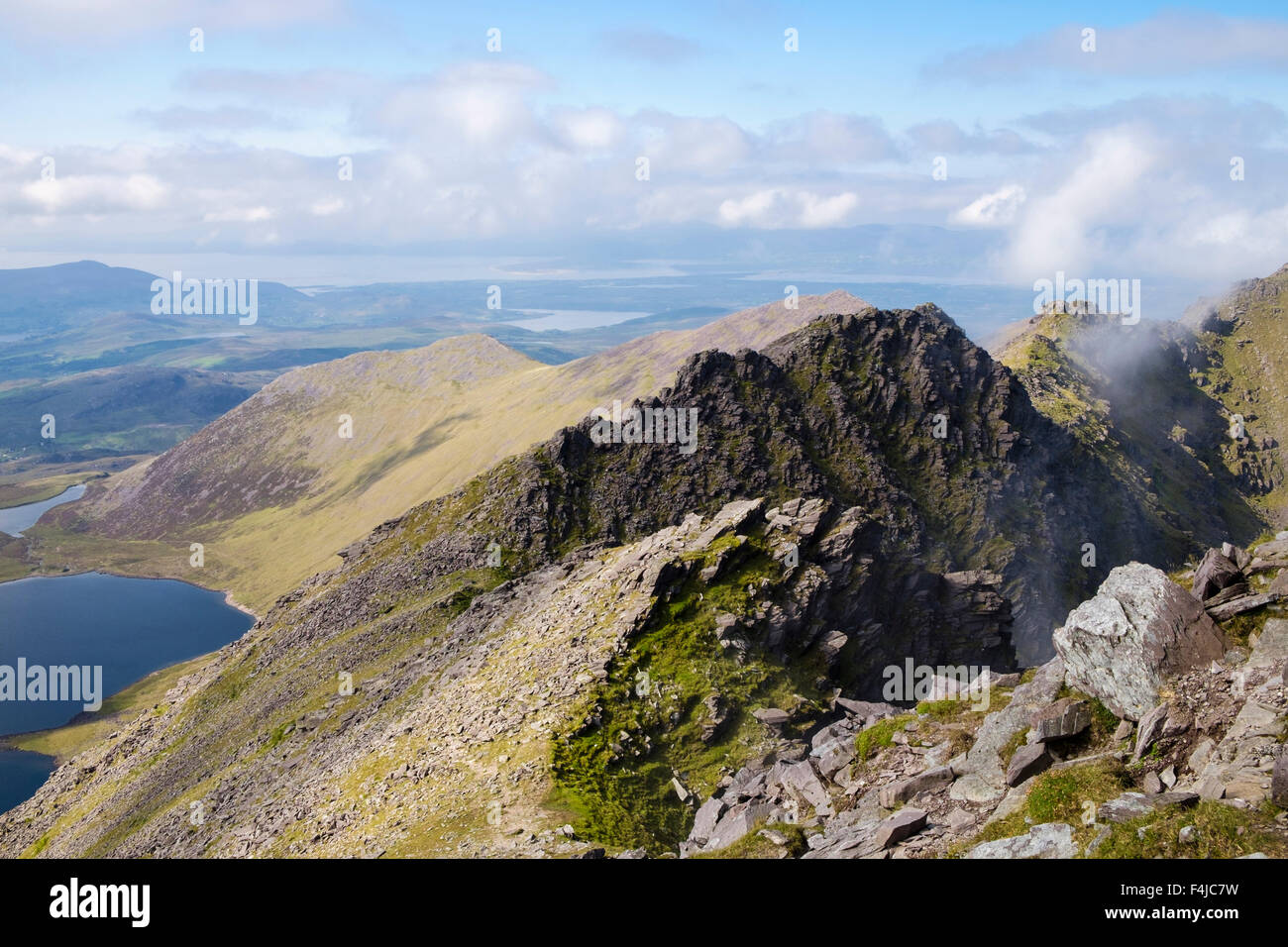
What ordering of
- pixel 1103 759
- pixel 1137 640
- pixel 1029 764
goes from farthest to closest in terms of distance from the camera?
pixel 1137 640, pixel 1029 764, pixel 1103 759

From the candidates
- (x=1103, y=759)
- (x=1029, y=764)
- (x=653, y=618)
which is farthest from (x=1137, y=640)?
(x=653, y=618)

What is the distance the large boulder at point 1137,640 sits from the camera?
31.6 meters

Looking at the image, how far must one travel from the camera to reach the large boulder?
31.6 metres

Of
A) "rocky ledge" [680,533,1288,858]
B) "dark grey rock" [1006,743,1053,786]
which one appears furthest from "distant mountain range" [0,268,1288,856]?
"rocky ledge" [680,533,1288,858]

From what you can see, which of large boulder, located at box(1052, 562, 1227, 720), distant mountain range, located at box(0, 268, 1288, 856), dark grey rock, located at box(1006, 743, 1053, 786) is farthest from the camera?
distant mountain range, located at box(0, 268, 1288, 856)

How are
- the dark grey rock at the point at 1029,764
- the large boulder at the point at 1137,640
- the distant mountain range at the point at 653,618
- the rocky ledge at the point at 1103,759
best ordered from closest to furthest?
the rocky ledge at the point at 1103,759 < the large boulder at the point at 1137,640 < the dark grey rock at the point at 1029,764 < the distant mountain range at the point at 653,618

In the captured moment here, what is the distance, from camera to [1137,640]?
32094 mm

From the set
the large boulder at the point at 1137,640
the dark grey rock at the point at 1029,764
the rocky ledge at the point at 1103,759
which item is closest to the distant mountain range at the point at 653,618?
the dark grey rock at the point at 1029,764

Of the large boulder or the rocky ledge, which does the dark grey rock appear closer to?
the rocky ledge

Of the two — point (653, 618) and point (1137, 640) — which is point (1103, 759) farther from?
point (653, 618)

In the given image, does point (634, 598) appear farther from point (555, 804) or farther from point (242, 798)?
point (242, 798)

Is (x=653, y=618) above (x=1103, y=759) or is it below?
below

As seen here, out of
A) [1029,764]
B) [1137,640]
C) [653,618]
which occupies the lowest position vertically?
[653,618]

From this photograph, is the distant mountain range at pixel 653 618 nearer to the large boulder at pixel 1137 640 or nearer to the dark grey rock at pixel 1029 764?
the dark grey rock at pixel 1029 764
